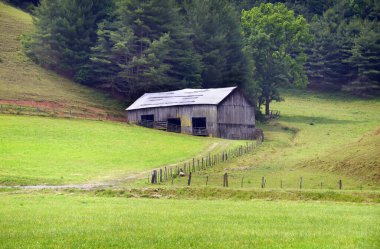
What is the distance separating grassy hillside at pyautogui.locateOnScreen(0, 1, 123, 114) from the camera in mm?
89438

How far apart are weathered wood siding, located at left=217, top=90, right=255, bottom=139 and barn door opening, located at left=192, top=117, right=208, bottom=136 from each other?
2205 mm

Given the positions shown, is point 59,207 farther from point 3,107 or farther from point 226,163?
point 3,107

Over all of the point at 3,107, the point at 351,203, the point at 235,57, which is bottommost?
the point at 351,203

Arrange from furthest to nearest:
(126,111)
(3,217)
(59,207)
A: (126,111) → (59,207) → (3,217)

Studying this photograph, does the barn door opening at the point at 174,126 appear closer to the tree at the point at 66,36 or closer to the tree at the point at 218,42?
the tree at the point at 218,42

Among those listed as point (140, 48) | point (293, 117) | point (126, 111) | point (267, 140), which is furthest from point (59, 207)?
point (293, 117)

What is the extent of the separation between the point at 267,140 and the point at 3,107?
34995mm

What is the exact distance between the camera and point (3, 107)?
271ft

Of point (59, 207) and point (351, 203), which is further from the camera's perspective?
Result: point (351, 203)

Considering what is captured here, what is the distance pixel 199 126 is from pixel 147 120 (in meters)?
8.20

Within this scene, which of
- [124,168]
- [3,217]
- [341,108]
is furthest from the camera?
[341,108]

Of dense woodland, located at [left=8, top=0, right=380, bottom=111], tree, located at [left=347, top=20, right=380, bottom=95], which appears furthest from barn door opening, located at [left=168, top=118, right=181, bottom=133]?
tree, located at [left=347, top=20, right=380, bottom=95]

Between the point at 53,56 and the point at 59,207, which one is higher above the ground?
the point at 53,56

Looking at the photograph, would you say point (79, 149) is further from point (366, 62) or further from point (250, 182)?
point (366, 62)
